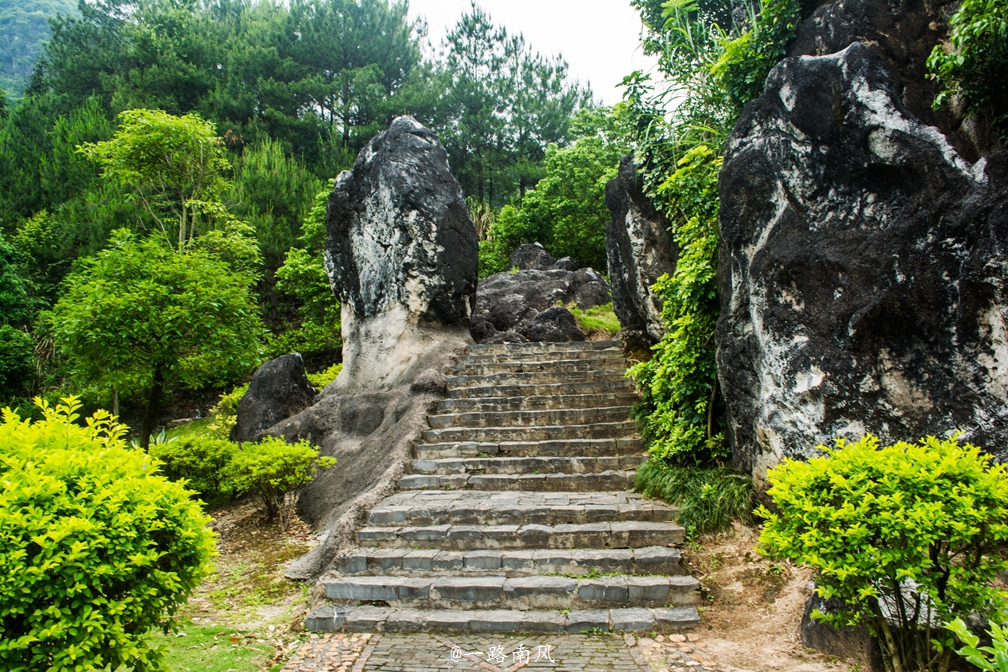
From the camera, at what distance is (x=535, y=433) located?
759 centimetres

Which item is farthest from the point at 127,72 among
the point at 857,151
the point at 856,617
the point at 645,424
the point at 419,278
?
the point at 856,617

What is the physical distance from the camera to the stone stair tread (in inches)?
260

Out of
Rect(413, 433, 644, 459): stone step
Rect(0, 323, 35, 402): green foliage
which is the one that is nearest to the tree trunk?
Rect(413, 433, 644, 459): stone step

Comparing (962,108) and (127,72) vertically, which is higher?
(127,72)

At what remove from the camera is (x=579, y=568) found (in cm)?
508

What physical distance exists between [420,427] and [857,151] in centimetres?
586

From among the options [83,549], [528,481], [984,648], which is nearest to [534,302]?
[528,481]

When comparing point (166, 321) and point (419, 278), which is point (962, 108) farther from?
point (166, 321)

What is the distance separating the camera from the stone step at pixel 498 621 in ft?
14.6

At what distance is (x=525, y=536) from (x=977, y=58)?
5.22 metres

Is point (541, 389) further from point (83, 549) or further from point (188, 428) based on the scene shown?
point (188, 428)

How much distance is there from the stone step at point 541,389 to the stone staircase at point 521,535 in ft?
0.12

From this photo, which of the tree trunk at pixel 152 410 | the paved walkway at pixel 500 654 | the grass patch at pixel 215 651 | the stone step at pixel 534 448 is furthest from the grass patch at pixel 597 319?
the grass patch at pixel 215 651

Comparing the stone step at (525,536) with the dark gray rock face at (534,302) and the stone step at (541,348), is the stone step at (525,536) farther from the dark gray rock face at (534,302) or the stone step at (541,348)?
the dark gray rock face at (534,302)
